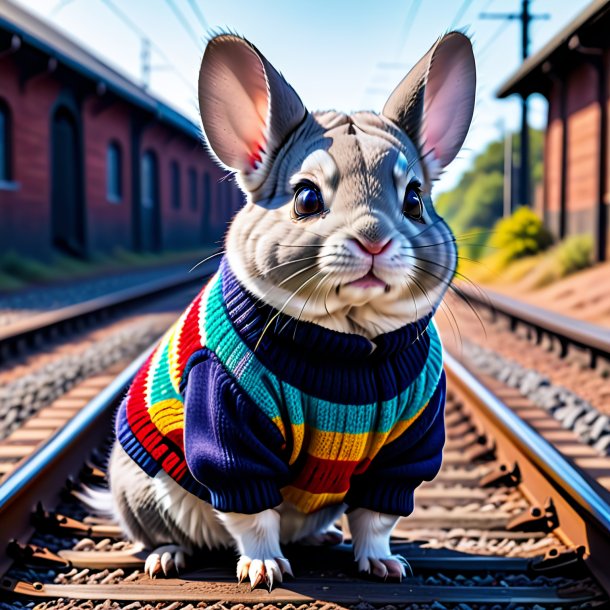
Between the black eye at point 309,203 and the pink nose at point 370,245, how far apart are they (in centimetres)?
Answer: 14

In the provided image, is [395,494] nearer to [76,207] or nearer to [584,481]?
[584,481]

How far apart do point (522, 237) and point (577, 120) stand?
12.0ft

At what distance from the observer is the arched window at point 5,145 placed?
16.9 metres

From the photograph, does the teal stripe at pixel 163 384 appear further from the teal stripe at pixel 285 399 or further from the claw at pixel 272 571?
the claw at pixel 272 571

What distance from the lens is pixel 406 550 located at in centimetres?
263

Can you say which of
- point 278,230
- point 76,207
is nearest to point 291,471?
point 278,230

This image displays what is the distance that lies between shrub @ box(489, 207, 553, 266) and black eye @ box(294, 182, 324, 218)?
1544 centimetres

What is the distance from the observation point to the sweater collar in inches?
74.2

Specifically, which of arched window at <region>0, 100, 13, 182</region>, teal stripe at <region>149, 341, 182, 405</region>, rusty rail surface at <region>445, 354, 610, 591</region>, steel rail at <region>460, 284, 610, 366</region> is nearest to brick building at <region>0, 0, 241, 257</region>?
arched window at <region>0, 100, 13, 182</region>

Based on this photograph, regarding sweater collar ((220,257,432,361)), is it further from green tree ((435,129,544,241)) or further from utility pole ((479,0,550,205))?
green tree ((435,129,544,241))

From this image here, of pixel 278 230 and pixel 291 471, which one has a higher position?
pixel 278 230

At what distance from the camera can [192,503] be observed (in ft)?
7.30

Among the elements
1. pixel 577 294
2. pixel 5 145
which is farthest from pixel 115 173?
pixel 577 294

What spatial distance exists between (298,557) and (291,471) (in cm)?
52
